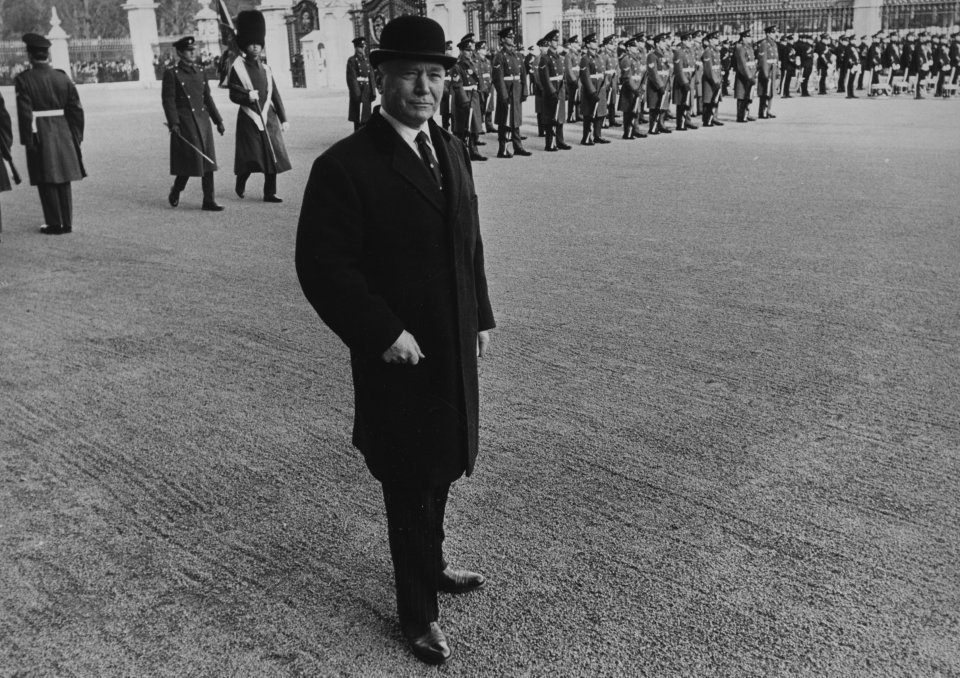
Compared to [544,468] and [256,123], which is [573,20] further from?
[544,468]

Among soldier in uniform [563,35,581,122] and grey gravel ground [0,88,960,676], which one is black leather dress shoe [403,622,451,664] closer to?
grey gravel ground [0,88,960,676]

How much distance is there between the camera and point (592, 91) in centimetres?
1683

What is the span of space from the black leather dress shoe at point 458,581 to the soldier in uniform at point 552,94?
543 inches

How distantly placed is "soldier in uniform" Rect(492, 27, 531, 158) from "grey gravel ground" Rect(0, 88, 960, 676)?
772 centimetres

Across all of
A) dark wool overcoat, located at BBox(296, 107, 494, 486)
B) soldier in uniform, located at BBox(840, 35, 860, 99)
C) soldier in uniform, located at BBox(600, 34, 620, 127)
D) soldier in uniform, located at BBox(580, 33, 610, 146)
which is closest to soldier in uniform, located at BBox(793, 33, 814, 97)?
soldier in uniform, located at BBox(840, 35, 860, 99)

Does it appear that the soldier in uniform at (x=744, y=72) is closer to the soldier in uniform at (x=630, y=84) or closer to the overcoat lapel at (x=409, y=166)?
the soldier in uniform at (x=630, y=84)

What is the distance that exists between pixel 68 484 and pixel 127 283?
3708 mm

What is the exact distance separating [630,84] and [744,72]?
3850 millimetres

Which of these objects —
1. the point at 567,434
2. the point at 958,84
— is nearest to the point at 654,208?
the point at 567,434

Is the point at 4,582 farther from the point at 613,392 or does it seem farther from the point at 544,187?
the point at 544,187

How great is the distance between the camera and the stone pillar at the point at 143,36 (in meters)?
46.8

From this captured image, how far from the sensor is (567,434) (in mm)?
4504

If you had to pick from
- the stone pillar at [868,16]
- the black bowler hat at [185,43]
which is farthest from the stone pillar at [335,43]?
the black bowler hat at [185,43]

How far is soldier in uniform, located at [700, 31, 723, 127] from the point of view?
19.3 m
